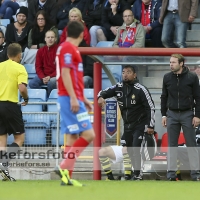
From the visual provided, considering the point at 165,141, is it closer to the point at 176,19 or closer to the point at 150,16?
the point at 176,19

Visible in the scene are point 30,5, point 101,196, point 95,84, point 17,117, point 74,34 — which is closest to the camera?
point 101,196

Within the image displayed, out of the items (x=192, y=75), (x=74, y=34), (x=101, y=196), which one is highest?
(x=74, y=34)

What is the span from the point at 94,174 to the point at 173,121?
68.1 inches

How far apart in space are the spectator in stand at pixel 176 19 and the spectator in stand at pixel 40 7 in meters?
2.89

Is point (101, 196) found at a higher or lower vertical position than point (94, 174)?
higher

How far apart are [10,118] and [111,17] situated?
518 cm

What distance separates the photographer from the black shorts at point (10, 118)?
10.9 metres

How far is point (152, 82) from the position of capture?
1280cm

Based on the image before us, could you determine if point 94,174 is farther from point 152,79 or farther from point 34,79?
point 34,79

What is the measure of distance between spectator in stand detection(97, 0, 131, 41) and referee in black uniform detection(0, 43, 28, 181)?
4.69 meters

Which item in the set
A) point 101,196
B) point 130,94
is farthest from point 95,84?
point 101,196

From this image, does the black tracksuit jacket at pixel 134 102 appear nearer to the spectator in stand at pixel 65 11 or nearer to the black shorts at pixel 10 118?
the black shorts at pixel 10 118

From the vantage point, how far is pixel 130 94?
11922 millimetres

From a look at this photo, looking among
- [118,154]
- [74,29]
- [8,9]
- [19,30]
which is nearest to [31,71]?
[19,30]
